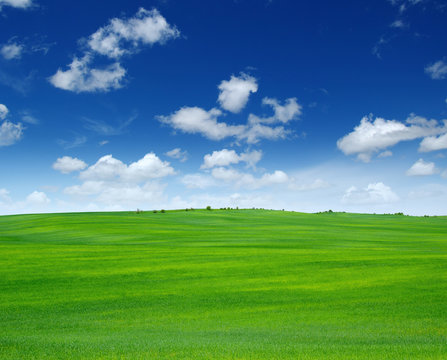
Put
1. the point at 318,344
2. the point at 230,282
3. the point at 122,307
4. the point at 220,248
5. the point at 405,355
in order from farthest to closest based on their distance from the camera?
the point at 220,248
the point at 230,282
the point at 122,307
the point at 318,344
the point at 405,355

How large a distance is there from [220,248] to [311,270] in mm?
6608

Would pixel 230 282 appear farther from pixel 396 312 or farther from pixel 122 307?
pixel 396 312

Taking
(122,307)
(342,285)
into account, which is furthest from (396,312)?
(122,307)

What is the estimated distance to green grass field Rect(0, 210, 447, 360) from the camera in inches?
264

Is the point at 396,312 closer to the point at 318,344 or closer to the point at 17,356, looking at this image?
the point at 318,344

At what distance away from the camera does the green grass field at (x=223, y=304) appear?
6699mm

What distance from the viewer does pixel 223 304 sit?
10117 millimetres

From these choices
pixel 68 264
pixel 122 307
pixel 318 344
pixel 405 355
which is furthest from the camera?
pixel 68 264

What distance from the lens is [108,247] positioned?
2084 cm

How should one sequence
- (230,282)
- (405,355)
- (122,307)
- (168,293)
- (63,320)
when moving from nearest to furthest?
(405,355), (63,320), (122,307), (168,293), (230,282)

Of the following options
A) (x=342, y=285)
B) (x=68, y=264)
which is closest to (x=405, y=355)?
(x=342, y=285)

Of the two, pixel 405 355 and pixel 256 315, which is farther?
pixel 256 315

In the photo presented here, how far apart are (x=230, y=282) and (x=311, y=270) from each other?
3552mm

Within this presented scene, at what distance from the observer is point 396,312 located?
9133 millimetres
